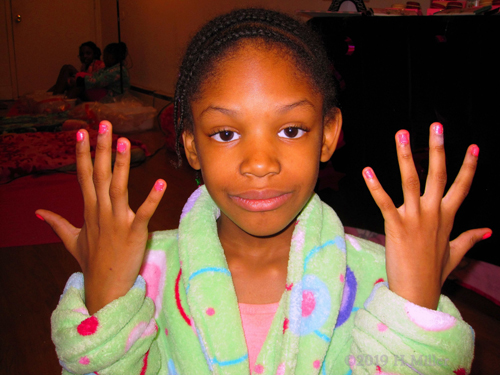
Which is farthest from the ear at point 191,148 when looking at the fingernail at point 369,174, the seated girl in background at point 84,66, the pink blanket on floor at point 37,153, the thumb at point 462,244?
the seated girl in background at point 84,66

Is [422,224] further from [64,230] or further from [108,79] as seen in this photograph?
[108,79]

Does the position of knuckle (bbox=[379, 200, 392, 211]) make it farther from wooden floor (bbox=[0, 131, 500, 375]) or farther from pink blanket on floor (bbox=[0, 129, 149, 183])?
pink blanket on floor (bbox=[0, 129, 149, 183])

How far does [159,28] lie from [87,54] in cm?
153

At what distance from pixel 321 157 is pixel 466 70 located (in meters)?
0.62

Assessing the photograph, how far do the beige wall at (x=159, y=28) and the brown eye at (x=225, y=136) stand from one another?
7.87 feet

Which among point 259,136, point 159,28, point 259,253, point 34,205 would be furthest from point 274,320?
point 159,28

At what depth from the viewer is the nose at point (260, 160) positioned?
0.70 metres

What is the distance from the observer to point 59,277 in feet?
5.66

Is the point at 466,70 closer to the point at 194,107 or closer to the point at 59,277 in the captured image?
the point at 194,107

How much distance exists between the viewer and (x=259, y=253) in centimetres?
89

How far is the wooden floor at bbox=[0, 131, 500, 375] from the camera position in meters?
1.29

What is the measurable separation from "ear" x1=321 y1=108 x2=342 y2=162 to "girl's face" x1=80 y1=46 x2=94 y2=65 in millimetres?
5846

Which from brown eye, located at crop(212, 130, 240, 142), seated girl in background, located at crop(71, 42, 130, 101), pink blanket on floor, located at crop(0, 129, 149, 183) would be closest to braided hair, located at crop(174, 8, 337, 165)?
brown eye, located at crop(212, 130, 240, 142)

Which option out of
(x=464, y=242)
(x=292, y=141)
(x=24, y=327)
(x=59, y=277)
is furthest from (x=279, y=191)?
(x=59, y=277)
